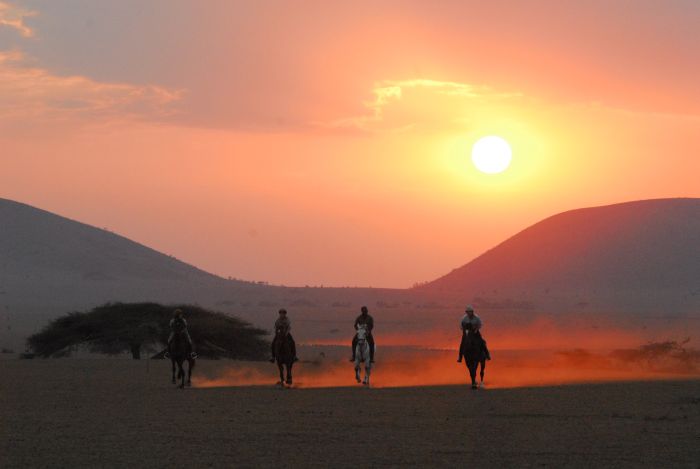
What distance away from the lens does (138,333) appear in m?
46.9

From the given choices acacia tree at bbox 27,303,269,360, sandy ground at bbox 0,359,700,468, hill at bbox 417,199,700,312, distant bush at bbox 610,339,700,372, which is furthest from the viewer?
hill at bbox 417,199,700,312

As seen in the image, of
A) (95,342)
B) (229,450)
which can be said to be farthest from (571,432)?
(95,342)

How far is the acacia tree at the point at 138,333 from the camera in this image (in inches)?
1838

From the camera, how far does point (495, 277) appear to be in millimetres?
165500

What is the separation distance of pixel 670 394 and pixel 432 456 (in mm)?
11991

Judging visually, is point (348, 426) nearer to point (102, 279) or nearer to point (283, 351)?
point (283, 351)

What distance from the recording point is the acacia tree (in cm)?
4669

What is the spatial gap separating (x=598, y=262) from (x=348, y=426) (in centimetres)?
13904

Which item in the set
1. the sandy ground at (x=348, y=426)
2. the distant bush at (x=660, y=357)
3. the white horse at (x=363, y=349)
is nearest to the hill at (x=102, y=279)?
the distant bush at (x=660, y=357)

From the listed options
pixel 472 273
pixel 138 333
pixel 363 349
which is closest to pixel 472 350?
pixel 363 349

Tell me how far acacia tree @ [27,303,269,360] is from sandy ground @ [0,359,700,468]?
1612 cm

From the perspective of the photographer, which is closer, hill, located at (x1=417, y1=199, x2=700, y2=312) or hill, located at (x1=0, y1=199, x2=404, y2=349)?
hill, located at (x1=0, y1=199, x2=404, y2=349)

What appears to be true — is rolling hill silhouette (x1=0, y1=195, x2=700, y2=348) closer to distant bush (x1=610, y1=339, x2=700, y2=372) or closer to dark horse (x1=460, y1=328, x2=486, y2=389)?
distant bush (x1=610, y1=339, x2=700, y2=372)

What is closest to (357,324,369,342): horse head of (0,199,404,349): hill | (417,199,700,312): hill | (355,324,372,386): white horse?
(355,324,372,386): white horse
